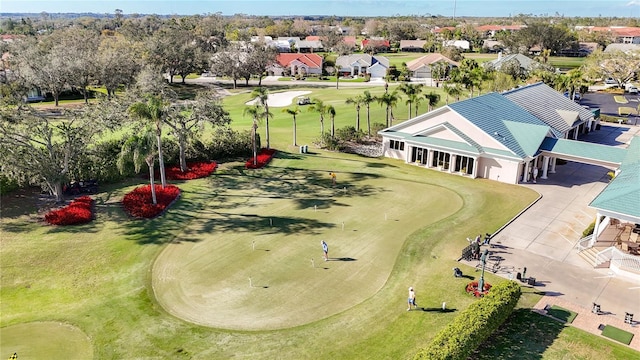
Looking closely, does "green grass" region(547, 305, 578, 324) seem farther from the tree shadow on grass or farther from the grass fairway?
the grass fairway

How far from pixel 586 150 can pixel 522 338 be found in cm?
2891

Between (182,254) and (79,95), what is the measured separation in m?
79.6

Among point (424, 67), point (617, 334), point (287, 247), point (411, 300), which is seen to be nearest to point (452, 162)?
point (287, 247)

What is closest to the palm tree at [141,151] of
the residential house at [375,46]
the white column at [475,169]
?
the white column at [475,169]

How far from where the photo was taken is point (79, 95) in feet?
315

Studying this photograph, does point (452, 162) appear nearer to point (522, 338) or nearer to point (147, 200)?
point (522, 338)

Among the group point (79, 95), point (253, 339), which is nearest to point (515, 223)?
point (253, 339)

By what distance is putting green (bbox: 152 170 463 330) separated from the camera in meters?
25.7

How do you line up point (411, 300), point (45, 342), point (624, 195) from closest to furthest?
point (45, 342) < point (411, 300) < point (624, 195)

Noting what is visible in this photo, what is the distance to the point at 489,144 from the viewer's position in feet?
151

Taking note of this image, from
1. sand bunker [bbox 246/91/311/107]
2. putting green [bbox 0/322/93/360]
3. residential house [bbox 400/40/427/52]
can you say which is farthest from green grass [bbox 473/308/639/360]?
residential house [bbox 400/40/427/52]

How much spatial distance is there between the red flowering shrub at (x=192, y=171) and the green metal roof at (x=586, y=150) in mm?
33406

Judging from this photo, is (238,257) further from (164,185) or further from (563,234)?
(563,234)

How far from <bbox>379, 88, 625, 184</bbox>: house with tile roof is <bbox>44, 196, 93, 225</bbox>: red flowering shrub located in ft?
105
